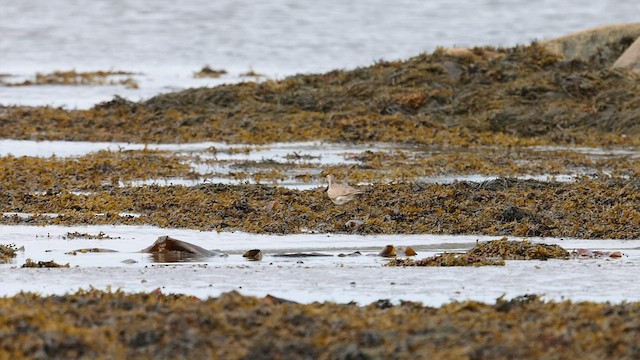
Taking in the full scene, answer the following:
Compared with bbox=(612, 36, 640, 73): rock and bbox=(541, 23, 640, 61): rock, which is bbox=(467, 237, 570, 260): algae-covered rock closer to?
bbox=(612, 36, 640, 73): rock

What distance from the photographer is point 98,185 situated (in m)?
11.9

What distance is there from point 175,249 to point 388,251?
4.26 ft

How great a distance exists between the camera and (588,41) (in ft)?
69.1

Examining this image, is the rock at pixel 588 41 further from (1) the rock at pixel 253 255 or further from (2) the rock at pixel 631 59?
(1) the rock at pixel 253 255

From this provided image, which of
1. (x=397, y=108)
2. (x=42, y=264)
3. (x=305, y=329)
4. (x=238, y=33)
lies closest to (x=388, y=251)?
(x=42, y=264)

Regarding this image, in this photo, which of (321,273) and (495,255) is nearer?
(321,273)

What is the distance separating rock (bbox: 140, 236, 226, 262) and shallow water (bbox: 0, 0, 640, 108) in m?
11.4

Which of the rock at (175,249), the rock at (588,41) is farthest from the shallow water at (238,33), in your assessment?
the rock at (175,249)

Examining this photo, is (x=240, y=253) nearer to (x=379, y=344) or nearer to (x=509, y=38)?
(x=379, y=344)

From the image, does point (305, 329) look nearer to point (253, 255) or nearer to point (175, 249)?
point (253, 255)

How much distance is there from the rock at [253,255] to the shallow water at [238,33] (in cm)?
1171

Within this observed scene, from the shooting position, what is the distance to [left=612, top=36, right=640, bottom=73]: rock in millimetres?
18859

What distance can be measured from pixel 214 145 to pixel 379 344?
1039 cm

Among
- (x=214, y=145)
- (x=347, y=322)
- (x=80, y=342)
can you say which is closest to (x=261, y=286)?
(x=347, y=322)
